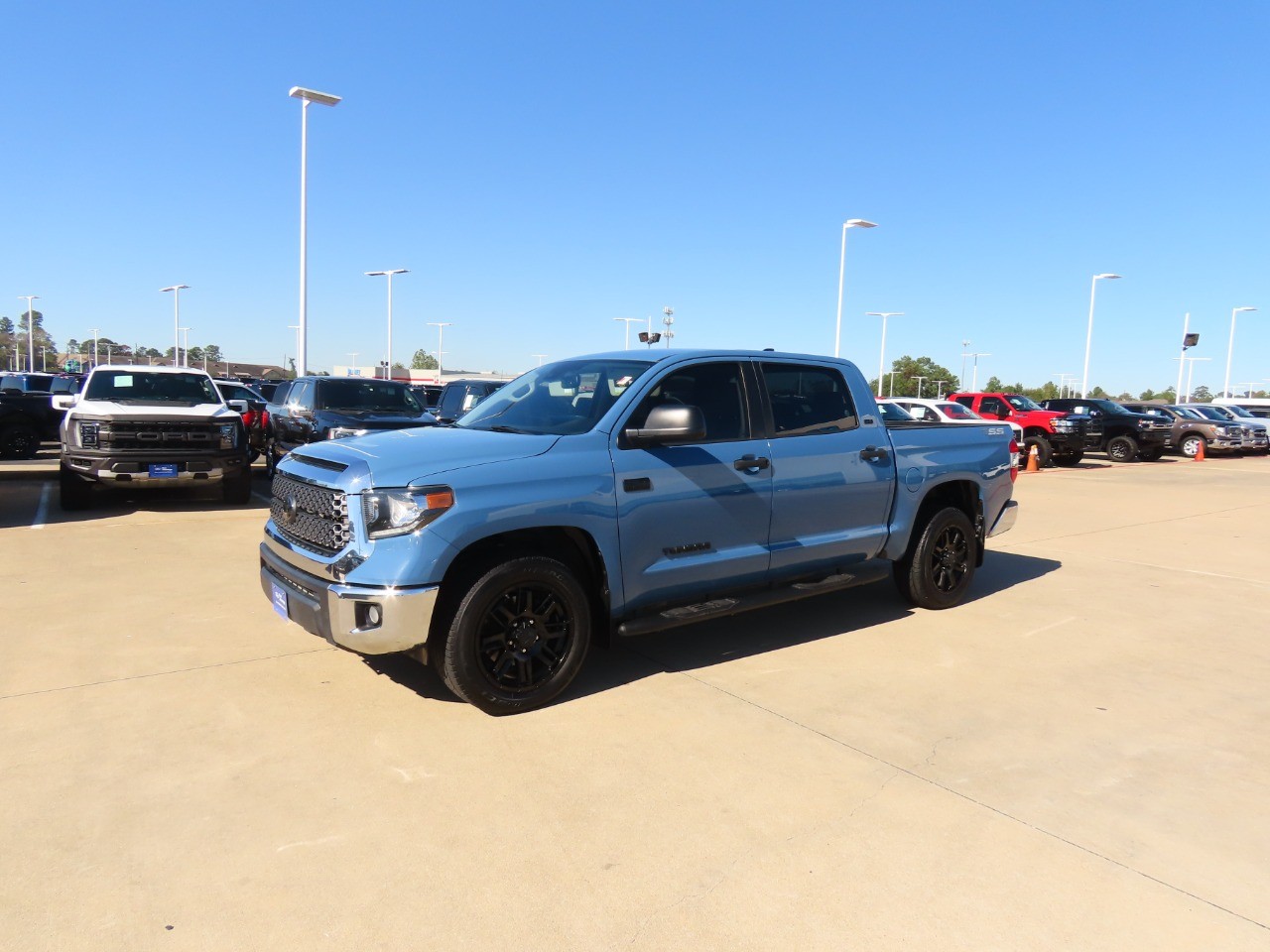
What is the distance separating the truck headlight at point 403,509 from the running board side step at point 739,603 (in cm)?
122

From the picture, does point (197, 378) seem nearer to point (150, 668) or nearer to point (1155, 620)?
point (150, 668)

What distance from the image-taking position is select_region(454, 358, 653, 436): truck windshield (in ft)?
15.9

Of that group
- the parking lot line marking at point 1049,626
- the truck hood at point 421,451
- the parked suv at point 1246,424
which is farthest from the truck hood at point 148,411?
the parked suv at point 1246,424

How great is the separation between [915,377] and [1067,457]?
102274 millimetres

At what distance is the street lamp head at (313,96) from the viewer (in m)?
20.5

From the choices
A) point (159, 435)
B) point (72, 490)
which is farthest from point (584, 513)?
point (72, 490)

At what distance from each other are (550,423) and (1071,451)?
20176mm

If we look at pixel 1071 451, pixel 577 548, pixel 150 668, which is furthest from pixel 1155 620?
pixel 1071 451

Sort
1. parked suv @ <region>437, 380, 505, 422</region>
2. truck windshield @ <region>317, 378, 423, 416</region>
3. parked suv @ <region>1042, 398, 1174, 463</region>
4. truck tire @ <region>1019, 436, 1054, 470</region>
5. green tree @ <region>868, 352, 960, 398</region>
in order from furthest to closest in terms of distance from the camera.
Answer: green tree @ <region>868, 352, 960, 398</region> → parked suv @ <region>1042, 398, 1174, 463</region> → truck tire @ <region>1019, 436, 1054, 470</region> → parked suv @ <region>437, 380, 505, 422</region> → truck windshield @ <region>317, 378, 423, 416</region>

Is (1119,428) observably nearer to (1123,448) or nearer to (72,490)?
(1123,448)

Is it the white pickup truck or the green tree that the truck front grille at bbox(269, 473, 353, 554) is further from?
the green tree

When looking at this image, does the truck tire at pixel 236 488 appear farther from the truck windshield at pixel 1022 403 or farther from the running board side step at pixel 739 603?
the truck windshield at pixel 1022 403

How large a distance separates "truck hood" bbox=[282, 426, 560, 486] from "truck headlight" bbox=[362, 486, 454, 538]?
57 mm

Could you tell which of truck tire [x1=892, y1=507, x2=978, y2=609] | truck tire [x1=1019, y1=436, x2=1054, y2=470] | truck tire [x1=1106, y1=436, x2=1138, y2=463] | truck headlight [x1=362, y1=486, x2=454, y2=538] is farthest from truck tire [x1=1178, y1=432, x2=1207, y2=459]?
truck headlight [x1=362, y1=486, x2=454, y2=538]
